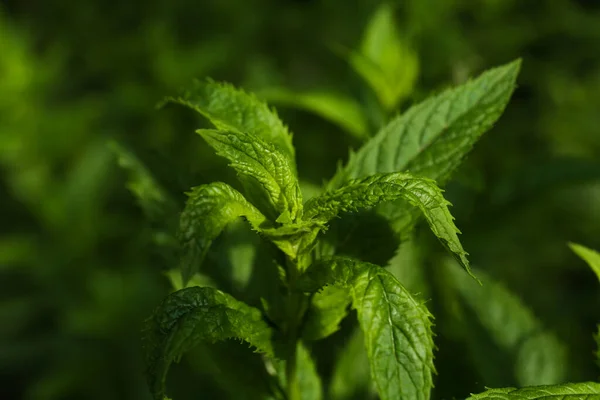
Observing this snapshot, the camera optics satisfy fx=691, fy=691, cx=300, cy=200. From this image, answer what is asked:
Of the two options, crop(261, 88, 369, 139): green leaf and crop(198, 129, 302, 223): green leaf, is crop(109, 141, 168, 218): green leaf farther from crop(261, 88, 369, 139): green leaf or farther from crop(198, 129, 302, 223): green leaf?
crop(261, 88, 369, 139): green leaf

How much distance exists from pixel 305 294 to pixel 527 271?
2.17 meters

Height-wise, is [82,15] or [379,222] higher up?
[82,15]

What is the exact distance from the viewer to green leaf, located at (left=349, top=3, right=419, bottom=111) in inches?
92.4

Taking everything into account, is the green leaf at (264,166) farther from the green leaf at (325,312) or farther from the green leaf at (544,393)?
the green leaf at (544,393)

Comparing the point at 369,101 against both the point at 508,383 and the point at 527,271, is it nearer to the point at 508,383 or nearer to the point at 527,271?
the point at 508,383

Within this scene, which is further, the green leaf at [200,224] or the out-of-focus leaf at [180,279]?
the out-of-focus leaf at [180,279]

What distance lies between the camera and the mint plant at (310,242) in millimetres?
1088

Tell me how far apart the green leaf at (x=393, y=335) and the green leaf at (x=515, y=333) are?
0.66 metres

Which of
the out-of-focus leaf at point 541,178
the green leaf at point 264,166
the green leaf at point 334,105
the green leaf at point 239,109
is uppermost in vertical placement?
the green leaf at point 334,105

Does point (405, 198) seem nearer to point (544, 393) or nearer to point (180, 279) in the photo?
point (544, 393)

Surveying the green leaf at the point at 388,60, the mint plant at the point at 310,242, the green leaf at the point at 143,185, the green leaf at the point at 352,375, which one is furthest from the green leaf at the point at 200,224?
the green leaf at the point at 388,60

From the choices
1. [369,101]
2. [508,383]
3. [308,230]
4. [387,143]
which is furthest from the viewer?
[369,101]

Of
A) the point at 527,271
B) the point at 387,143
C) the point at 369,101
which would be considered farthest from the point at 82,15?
the point at 387,143

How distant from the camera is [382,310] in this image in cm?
108
